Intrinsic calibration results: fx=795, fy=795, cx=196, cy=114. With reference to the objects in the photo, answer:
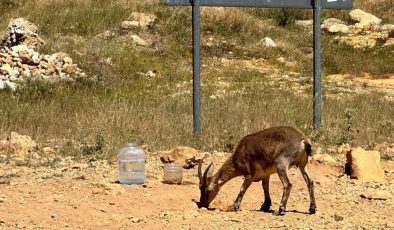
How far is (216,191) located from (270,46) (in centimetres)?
2048

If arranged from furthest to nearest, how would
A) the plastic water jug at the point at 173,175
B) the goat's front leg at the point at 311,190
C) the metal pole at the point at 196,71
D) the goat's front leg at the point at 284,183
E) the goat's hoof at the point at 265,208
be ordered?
the metal pole at the point at 196,71 → the plastic water jug at the point at 173,175 → the goat's hoof at the point at 265,208 → the goat's front leg at the point at 311,190 → the goat's front leg at the point at 284,183

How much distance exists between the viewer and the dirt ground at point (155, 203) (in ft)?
23.9

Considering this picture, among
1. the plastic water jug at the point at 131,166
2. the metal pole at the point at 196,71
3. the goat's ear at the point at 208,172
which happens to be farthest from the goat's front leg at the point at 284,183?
the metal pole at the point at 196,71

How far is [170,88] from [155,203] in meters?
12.1

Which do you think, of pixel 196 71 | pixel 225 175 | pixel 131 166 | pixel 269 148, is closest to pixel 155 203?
pixel 225 175

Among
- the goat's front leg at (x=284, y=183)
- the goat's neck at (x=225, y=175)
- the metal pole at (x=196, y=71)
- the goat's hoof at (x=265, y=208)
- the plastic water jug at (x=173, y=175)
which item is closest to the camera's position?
the goat's front leg at (x=284, y=183)

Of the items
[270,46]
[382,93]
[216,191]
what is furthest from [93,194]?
[270,46]

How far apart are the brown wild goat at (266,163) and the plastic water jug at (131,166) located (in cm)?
113

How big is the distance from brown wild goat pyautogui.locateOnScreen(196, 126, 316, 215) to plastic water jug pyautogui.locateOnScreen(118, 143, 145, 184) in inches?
44.6

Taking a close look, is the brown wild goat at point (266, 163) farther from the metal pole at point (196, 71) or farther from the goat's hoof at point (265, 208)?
the metal pole at point (196, 71)

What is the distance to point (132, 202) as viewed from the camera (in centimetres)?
805

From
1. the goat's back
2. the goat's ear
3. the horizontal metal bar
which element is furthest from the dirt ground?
the horizontal metal bar

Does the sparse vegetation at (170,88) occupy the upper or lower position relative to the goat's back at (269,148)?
lower

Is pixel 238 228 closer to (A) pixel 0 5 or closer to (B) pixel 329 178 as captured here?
(B) pixel 329 178
